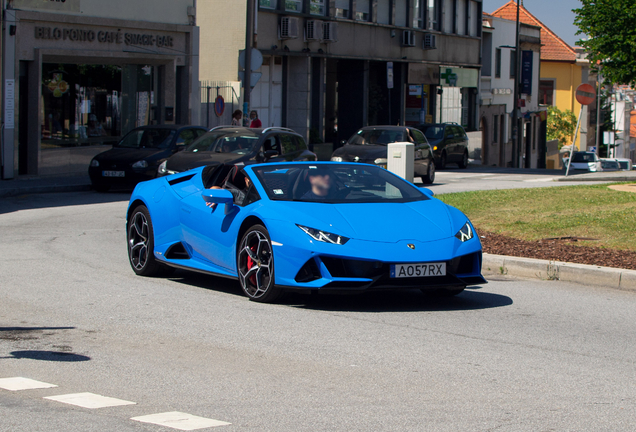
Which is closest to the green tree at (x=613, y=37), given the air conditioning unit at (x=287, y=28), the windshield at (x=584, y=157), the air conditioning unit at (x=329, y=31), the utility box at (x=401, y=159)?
the air conditioning unit at (x=329, y=31)

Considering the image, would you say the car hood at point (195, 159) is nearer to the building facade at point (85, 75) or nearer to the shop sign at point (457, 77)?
the building facade at point (85, 75)

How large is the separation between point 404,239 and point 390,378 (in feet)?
7.79

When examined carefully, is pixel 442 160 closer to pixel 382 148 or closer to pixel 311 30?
pixel 311 30

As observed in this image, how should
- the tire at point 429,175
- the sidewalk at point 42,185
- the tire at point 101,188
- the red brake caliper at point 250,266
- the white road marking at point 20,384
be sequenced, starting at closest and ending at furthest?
the white road marking at point 20,384 → the red brake caliper at point 250,266 → the sidewalk at point 42,185 → the tire at point 101,188 → the tire at point 429,175

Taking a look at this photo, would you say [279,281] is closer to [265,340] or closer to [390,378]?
[265,340]

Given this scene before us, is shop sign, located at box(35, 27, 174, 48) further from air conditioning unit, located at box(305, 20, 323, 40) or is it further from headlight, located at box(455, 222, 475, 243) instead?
headlight, located at box(455, 222, 475, 243)

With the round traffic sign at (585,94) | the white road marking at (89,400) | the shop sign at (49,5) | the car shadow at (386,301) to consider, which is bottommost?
the white road marking at (89,400)

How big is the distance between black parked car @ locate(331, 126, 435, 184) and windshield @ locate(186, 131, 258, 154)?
6030 mm

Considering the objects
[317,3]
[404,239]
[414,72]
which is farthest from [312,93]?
[404,239]

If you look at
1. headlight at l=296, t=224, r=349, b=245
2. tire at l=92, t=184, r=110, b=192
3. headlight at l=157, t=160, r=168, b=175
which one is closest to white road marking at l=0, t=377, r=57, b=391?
headlight at l=296, t=224, r=349, b=245

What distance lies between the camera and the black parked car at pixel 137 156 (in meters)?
21.6

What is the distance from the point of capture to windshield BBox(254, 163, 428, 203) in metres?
8.70

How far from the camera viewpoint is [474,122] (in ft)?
180

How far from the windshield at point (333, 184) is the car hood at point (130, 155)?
13.1 meters
